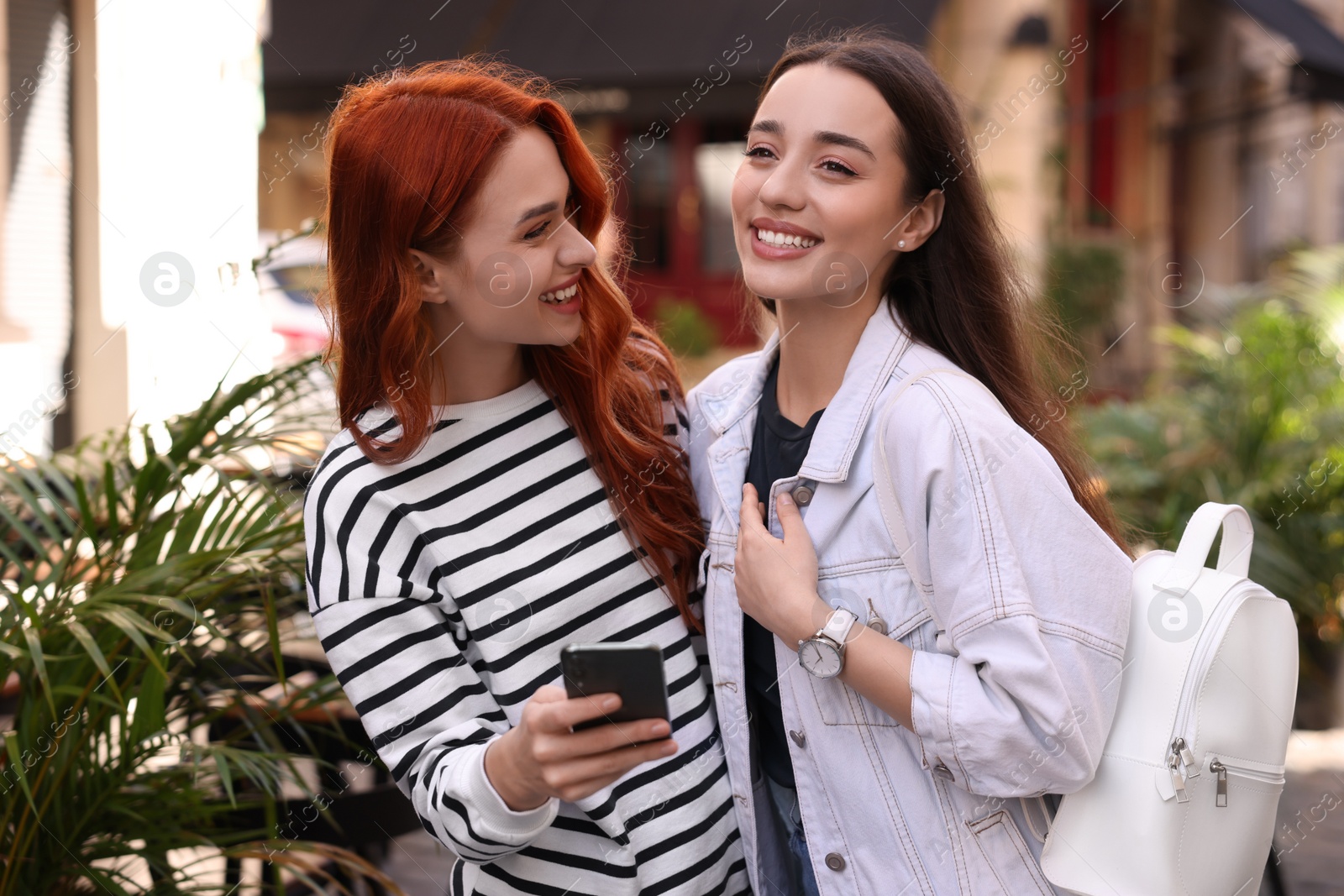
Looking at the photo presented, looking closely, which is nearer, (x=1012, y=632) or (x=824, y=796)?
(x=1012, y=632)

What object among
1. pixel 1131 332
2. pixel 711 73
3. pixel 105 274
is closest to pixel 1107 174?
pixel 1131 332

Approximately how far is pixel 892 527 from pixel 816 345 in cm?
35

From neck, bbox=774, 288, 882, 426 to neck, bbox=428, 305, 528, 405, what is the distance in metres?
0.43

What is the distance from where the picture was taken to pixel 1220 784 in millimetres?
1425

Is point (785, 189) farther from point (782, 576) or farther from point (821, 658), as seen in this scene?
point (821, 658)

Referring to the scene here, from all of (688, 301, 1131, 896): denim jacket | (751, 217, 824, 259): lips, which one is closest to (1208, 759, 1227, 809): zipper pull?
(688, 301, 1131, 896): denim jacket

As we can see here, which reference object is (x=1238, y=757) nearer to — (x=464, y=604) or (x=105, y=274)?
(x=464, y=604)

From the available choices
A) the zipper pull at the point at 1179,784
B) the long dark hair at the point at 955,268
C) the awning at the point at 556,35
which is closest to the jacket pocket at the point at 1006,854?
the zipper pull at the point at 1179,784

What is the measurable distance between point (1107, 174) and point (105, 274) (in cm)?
1219

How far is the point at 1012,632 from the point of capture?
1.37 metres

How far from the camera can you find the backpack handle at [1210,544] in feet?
4.89

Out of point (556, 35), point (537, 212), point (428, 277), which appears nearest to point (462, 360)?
point (428, 277)

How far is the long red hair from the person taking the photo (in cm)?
160

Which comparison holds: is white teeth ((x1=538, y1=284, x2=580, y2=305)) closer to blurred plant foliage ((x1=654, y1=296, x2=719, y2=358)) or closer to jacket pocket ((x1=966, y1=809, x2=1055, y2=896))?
jacket pocket ((x1=966, y1=809, x2=1055, y2=896))
